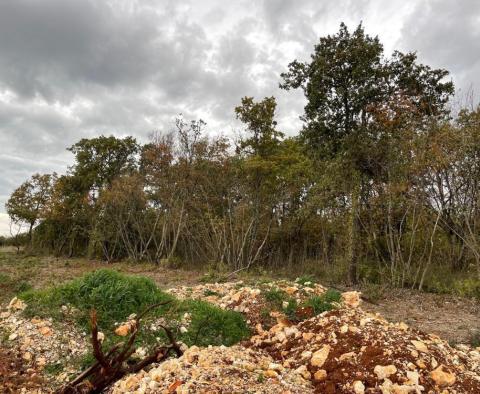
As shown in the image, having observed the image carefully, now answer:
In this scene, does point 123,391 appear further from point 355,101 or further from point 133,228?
point 133,228

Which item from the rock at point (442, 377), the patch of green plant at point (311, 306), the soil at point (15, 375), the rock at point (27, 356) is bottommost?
the soil at point (15, 375)

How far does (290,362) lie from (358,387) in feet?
3.14

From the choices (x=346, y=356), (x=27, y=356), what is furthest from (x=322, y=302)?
(x=27, y=356)

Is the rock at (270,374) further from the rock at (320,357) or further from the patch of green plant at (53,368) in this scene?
the patch of green plant at (53,368)

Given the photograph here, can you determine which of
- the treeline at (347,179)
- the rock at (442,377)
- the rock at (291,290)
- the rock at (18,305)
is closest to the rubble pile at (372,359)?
the rock at (442,377)

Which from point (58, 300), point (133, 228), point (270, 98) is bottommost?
point (58, 300)

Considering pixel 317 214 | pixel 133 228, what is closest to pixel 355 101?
pixel 317 214

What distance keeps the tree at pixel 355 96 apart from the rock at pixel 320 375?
855 centimetres

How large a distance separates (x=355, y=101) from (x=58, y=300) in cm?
957

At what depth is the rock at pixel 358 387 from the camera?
152 inches

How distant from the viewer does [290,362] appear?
4.67 m

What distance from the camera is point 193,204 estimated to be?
18656 millimetres

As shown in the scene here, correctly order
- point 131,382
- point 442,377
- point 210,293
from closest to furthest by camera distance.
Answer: point 442,377 < point 131,382 < point 210,293

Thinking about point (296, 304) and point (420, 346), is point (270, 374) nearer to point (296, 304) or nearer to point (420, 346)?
point (420, 346)
